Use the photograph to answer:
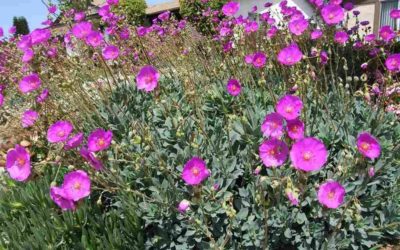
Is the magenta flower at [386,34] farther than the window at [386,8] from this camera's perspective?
No

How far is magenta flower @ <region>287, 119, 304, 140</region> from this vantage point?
1.80 m

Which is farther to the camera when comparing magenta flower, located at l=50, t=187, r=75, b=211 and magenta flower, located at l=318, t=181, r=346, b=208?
magenta flower, located at l=50, t=187, r=75, b=211

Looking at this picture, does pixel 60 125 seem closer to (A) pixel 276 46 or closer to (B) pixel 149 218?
(B) pixel 149 218

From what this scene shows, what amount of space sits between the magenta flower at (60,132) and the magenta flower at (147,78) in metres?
0.50

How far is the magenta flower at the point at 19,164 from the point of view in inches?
81.3

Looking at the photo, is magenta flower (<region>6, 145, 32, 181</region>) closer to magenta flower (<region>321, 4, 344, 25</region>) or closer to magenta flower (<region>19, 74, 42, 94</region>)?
magenta flower (<region>19, 74, 42, 94</region>)

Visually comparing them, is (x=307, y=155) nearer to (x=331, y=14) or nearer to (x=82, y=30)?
(x=331, y=14)

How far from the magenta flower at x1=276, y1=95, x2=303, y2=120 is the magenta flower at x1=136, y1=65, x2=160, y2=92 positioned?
0.86 metres

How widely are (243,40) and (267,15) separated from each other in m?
0.56

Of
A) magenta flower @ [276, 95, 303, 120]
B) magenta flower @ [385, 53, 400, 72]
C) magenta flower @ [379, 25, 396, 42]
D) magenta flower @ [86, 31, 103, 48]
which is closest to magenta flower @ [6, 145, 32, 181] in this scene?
magenta flower @ [86, 31, 103, 48]

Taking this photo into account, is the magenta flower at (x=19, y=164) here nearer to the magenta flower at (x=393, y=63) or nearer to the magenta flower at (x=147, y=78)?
the magenta flower at (x=147, y=78)

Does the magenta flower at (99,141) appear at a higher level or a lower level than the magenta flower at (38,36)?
lower

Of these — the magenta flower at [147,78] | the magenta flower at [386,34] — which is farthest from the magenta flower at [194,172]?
the magenta flower at [386,34]

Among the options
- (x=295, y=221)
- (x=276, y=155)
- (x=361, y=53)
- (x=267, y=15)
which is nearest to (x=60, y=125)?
(x=276, y=155)
